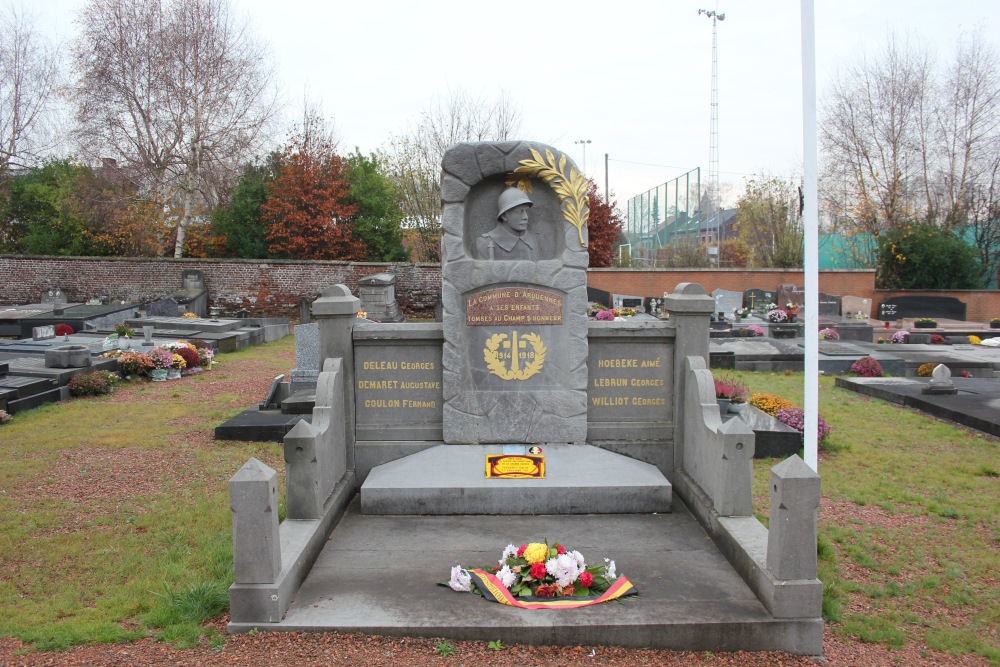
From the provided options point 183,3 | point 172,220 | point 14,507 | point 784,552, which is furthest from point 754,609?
point 183,3

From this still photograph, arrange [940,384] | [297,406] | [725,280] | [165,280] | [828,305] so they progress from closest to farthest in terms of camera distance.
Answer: [297,406] → [940,384] → [828,305] → [165,280] → [725,280]

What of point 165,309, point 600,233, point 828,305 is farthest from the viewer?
point 600,233

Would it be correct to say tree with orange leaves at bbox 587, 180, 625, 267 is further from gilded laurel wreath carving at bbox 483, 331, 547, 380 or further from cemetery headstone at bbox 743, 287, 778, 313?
gilded laurel wreath carving at bbox 483, 331, 547, 380

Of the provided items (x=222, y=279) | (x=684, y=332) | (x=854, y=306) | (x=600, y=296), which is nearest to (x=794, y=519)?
(x=684, y=332)

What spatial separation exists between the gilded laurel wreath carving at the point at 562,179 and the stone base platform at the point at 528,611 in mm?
2883

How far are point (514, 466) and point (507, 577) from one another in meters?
1.70

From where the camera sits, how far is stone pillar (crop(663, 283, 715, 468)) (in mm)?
6750

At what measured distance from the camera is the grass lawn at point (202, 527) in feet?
15.3

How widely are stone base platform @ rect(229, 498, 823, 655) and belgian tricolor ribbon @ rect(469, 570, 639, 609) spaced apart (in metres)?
0.05

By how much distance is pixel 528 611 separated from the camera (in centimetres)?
444

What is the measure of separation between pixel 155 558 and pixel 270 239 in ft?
88.6

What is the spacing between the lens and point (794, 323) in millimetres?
21406

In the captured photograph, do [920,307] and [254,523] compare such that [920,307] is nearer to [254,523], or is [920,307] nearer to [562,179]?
[562,179]

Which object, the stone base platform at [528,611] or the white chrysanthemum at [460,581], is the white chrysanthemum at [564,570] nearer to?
the stone base platform at [528,611]
